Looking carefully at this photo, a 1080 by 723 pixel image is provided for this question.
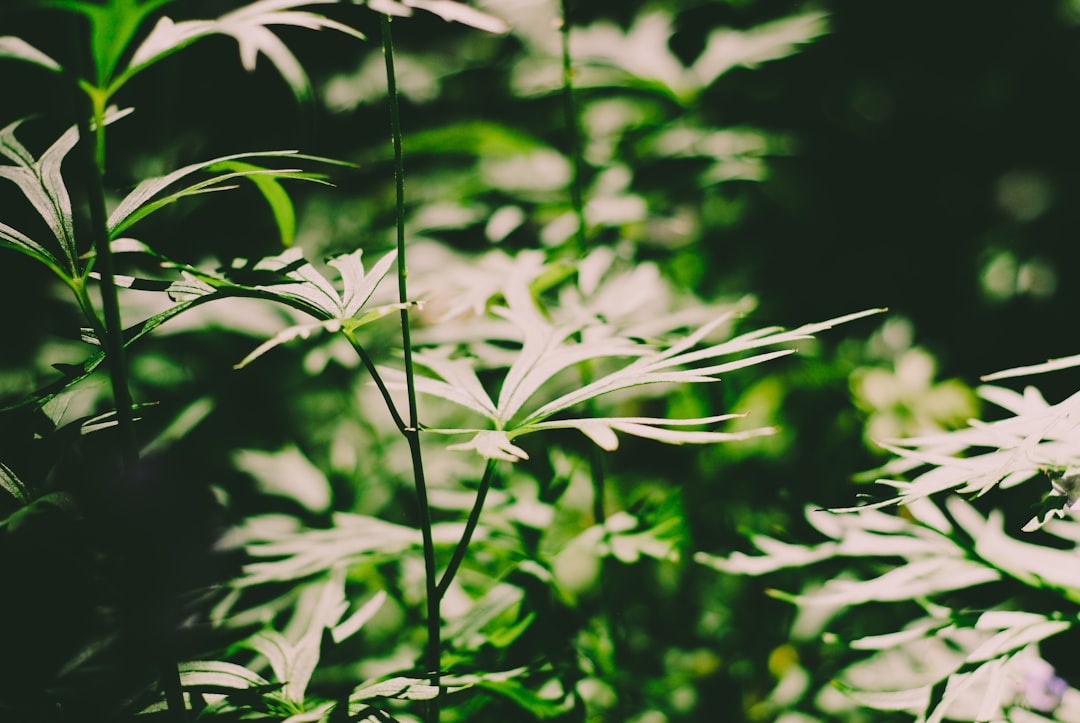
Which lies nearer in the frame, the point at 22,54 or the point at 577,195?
the point at 22,54

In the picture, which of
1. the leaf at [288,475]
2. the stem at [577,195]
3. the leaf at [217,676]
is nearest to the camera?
the leaf at [217,676]

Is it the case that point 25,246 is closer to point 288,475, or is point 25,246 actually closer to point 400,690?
point 400,690

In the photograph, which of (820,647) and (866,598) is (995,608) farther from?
(820,647)

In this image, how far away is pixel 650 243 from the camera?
135 cm

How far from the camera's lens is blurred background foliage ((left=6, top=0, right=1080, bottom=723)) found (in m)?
1.15

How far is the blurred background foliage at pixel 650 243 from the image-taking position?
3.77ft

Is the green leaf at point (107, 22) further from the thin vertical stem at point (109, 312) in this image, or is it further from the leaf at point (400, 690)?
the leaf at point (400, 690)

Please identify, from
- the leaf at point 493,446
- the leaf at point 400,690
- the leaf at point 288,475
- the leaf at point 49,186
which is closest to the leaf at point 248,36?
the leaf at point 49,186

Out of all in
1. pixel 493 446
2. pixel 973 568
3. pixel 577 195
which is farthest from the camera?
pixel 577 195

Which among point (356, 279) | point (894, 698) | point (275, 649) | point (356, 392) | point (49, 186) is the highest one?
point (49, 186)

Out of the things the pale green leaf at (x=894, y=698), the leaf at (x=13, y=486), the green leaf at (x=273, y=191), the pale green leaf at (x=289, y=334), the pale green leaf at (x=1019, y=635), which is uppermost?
the green leaf at (x=273, y=191)

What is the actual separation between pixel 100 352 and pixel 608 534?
1.96 ft

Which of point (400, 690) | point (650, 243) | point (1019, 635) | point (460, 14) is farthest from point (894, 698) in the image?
point (650, 243)

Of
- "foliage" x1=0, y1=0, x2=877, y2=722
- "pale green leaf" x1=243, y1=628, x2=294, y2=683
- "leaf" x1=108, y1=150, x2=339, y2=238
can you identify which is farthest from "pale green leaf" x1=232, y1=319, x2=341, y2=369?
"pale green leaf" x1=243, y1=628, x2=294, y2=683
